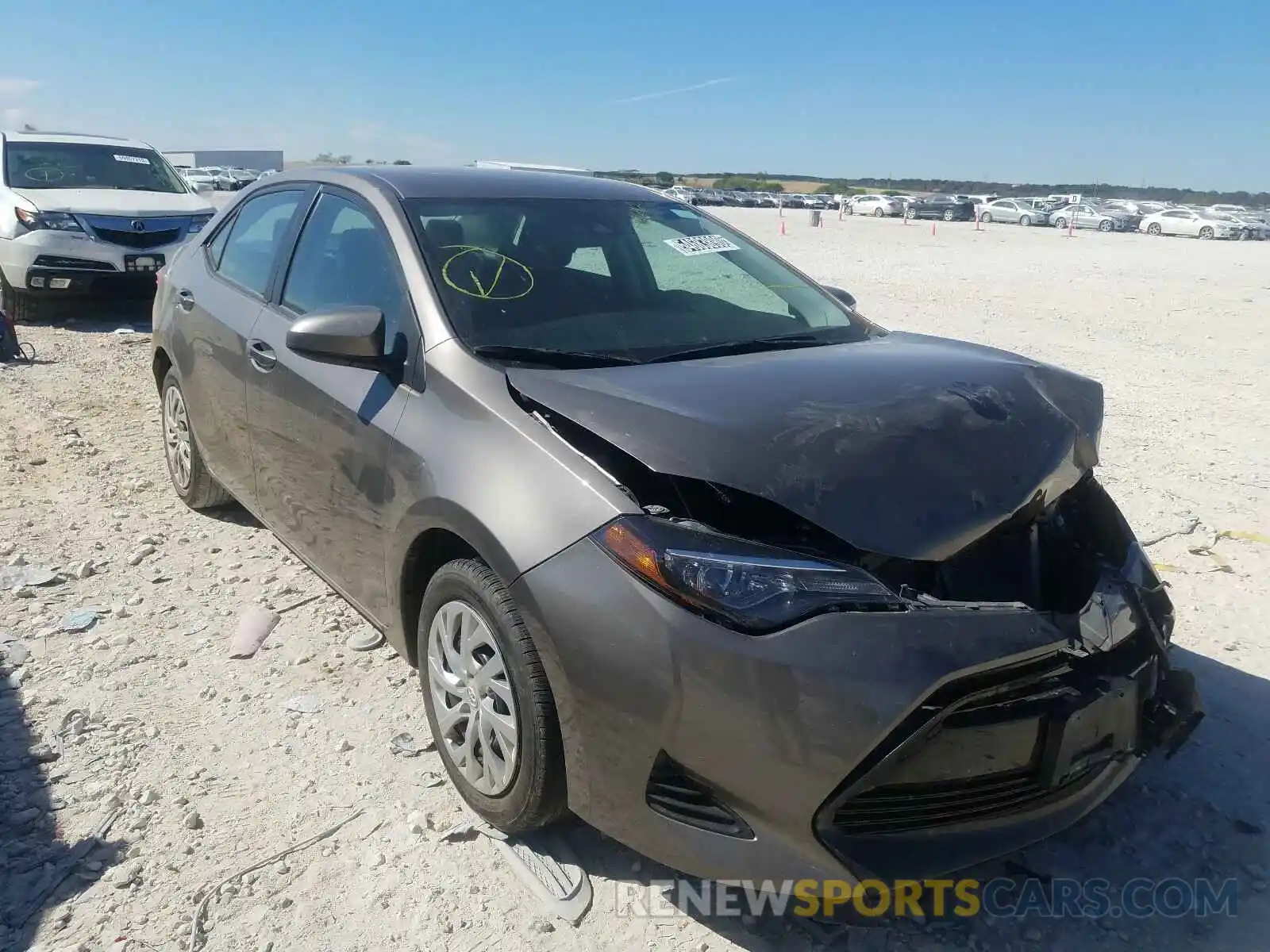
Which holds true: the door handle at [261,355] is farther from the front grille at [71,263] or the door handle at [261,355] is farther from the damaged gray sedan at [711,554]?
the front grille at [71,263]

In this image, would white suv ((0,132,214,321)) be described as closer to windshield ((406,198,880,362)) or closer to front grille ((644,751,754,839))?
windshield ((406,198,880,362))

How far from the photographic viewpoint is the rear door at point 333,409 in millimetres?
2973

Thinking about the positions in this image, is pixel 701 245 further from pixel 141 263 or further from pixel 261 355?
pixel 141 263

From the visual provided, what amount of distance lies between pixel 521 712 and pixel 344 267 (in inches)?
71.9

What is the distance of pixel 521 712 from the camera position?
2391mm

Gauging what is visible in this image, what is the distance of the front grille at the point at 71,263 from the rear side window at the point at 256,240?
20.3 feet

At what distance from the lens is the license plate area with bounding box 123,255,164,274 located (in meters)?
9.80

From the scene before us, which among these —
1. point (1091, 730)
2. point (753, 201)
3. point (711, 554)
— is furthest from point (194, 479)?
point (753, 201)

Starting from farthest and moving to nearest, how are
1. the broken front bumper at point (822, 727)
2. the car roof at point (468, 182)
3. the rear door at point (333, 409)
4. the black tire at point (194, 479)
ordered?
1. the black tire at point (194, 479)
2. the car roof at point (468, 182)
3. the rear door at point (333, 409)
4. the broken front bumper at point (822, 727)

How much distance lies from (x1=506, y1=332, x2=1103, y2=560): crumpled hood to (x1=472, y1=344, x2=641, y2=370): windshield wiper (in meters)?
0.07

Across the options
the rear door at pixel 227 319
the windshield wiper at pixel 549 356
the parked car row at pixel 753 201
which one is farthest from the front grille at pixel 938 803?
the parked car row at pixel 753 201

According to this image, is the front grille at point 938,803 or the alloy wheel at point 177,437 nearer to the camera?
the front grille at point 938,803

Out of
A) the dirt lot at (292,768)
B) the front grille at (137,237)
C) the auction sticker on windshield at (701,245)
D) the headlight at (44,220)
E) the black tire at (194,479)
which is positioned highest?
the auction sticker on windshield at (701,245)

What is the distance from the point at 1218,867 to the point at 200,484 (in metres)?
4.40
